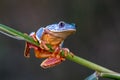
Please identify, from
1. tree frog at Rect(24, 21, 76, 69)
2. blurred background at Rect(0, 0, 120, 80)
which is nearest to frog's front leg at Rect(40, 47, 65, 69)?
tree frog at Rect(24, 21, 76, 69)

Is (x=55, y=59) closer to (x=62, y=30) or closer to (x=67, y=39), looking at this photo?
(x=62, y=30)

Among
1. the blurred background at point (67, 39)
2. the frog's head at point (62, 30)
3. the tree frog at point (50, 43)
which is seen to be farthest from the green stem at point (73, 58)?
the blurred background at point (67, 39)

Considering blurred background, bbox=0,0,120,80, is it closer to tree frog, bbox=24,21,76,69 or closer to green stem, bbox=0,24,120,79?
tree frog, bbox=24,21,76,69

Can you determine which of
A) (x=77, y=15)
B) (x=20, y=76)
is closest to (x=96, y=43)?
(x=77, y=15)

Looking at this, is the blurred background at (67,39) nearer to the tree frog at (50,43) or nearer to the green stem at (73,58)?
the tree frog at (50,43)

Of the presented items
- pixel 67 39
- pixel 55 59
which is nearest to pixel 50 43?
pixel 55 59

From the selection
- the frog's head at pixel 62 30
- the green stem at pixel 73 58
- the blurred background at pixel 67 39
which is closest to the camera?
the green stem at pixel 73 58
